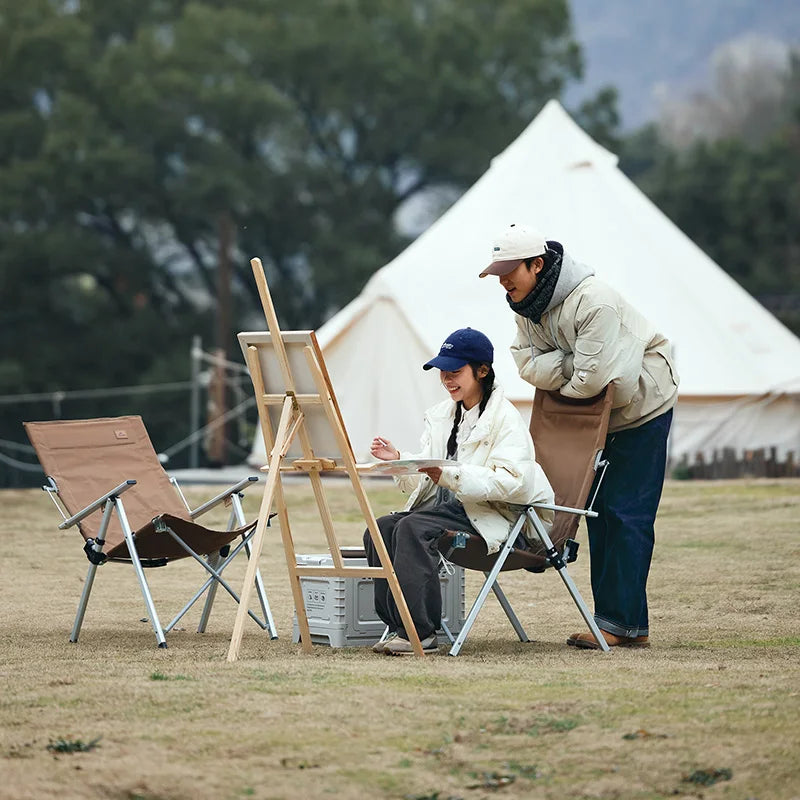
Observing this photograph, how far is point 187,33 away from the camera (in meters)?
25.9

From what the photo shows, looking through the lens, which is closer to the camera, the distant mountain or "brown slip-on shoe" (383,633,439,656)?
"brown slip-on shoe" (383,633,439,656)

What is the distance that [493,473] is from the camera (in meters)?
4.51

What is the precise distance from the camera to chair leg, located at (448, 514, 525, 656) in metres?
4.46

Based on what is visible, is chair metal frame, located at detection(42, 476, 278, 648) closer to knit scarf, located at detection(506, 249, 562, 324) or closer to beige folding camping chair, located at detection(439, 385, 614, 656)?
beige folding camping chair, located at detection(439, 385, 614, 656)

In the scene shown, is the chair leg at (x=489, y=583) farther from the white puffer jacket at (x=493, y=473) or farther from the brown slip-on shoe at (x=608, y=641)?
the brown slip-on shoe at (x=608, y=641)

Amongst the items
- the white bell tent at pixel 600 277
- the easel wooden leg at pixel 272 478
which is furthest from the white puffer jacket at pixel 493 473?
the white bell tent at pixel 600 277

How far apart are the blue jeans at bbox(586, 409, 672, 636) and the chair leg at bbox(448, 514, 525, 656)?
1.28 ft

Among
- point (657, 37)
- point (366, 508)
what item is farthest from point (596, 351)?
point (657, 37)

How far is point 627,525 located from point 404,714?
5.47 ft

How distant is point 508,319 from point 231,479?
9.80 feet

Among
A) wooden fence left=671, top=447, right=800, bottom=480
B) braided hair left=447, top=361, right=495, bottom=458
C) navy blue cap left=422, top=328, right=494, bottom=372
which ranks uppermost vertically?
navy blue cap left=422, top=328, right=494, bottom=372

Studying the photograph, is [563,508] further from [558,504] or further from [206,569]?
[206,569]

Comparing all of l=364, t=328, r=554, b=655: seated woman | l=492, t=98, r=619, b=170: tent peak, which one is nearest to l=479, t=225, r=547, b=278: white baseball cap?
l=364, t=328, r=554, b=655: seated woman

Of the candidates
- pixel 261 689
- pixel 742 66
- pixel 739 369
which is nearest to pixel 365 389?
pixel 739 369
